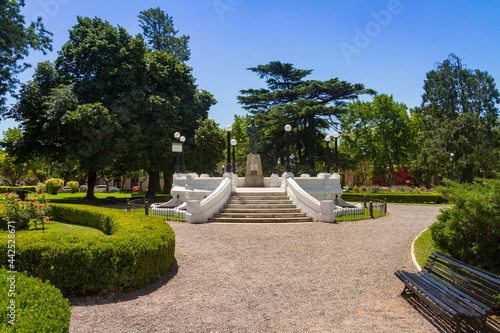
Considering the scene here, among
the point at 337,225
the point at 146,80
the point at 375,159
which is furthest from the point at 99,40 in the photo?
the point at 375,159

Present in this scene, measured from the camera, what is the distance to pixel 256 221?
14.1 metres

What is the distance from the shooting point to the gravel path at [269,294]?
183 inches

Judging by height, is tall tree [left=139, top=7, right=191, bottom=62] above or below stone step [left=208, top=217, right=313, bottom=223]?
above

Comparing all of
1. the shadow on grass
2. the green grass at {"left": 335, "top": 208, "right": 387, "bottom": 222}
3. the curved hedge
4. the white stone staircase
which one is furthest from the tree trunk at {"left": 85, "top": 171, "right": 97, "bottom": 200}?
the shadow on grass

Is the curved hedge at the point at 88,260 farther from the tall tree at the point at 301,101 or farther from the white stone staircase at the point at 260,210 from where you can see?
the tall tree at the point at 301,101

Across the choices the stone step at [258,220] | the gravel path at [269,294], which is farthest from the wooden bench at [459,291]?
the stone step at [258,220]

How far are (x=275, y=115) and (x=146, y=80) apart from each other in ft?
40.1

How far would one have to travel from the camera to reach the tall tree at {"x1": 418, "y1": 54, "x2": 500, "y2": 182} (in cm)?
3559

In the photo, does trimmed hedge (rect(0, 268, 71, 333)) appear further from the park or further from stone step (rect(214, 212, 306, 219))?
stone step (rect(214, 212, 306, 219))

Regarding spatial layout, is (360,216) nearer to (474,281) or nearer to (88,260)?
(474,281)

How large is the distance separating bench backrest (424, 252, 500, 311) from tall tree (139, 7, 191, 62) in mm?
34732

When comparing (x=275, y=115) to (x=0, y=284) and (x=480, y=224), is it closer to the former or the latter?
(x=480, y=224)

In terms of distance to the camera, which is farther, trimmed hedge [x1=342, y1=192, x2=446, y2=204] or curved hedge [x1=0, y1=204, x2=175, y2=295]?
trimmed hedge [x1=342, y1=192, x2=446, y2=204]

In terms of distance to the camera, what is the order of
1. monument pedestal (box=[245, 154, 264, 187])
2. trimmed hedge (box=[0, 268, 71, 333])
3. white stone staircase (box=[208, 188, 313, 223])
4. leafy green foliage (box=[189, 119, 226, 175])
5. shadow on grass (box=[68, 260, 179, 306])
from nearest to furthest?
1. trimmed hedge (box=[0, 268, 71, 333])
2. shadow on grass (box=[68, 260, 179, 306])
3. white stone staircase (box=[208, 188, 313, 223])
4. monument pedestal (box=[245, 154, 264, 187])
5. leafy green foliage (box=[189, 119, 226, 175])
